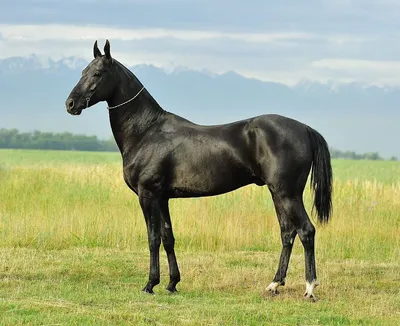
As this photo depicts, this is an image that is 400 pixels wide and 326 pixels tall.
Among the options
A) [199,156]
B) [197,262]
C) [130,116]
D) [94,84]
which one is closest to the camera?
[199,156]

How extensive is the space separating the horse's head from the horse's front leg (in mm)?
1172

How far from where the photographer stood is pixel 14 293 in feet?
27.5

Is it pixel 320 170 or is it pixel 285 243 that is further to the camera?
pixel 285 243

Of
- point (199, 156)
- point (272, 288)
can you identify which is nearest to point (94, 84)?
point (199, 156)

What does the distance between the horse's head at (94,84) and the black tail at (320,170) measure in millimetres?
2302

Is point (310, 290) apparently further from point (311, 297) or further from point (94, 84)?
point (94, 84)

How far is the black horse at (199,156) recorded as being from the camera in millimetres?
8203

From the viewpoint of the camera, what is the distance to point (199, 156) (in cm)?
841

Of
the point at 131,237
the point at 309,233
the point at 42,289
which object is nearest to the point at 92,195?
the point at 131,237

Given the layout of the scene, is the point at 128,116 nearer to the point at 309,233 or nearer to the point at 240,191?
the point at 309,233

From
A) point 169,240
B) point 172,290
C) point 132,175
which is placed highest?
point 132,175

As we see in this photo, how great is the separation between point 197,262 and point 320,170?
9.83 feet

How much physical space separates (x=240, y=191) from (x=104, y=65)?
32.5ft

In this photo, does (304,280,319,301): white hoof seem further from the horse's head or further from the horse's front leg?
the horse's head
